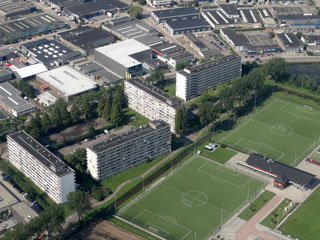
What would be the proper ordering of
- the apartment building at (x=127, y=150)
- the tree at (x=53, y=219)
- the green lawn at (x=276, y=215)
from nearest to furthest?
the tree at (x=53, y=219), the green lawn at (x=276, y=215), the apartment building at (x=127, y=150)

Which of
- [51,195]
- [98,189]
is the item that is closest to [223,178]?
[98,189]

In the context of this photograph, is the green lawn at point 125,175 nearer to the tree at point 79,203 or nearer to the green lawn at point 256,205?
the tree at point 79,203

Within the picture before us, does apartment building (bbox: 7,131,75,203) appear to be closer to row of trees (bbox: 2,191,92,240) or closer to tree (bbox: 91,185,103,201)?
tree (bbox: 91,185,103,201)

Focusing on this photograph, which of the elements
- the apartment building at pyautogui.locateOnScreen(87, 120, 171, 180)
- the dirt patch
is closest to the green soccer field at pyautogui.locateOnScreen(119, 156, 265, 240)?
the dirt patch

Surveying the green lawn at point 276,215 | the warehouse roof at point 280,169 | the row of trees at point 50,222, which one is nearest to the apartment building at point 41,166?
the row of trees at point 50,222

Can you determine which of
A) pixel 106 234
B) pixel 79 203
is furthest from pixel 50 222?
pixel 106 234

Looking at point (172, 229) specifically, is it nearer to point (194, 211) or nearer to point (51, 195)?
point (194, 211)

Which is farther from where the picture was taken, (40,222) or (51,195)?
(51,195)
